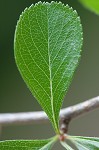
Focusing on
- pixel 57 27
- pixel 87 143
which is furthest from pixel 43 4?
pixel 87 143

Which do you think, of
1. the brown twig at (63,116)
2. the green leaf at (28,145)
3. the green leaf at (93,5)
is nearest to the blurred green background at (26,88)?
the brown twig at (63,116)

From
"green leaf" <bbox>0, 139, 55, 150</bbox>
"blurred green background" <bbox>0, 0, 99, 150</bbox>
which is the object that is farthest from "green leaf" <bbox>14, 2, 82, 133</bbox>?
"blurred green background" <bbox>0, 0, 99, 150</bbox>

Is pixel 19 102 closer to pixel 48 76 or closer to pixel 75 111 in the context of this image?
pixel 75 111

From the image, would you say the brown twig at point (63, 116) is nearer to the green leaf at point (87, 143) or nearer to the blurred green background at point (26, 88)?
the green leaf at point (87, 143)

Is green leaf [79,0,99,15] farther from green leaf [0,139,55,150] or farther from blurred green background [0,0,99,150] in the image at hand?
blurred green background [0,0,99,150]

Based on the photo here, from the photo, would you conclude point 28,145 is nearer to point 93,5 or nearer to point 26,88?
point 93,5

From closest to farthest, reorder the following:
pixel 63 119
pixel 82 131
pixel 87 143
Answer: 1. pixel 87 143
2. pixel 63 119
3. pixel 82 131
